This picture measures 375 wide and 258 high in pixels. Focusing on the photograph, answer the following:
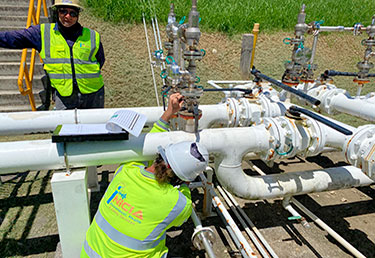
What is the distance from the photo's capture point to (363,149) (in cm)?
190

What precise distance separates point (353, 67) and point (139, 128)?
10274 millimetres

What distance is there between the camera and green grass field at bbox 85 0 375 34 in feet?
24.9

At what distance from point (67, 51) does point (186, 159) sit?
210 cm

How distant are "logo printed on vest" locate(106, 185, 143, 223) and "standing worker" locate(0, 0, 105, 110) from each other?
5.84ft

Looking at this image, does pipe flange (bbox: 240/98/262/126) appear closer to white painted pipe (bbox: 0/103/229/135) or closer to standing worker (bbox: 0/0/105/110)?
white painted pipe (bbox: 0/103/229/135)

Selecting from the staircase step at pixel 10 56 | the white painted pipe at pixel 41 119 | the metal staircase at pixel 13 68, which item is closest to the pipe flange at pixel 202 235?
the white painted pipe at pixel 41 119

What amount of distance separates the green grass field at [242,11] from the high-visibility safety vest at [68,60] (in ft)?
16.8

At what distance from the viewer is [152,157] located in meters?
1.84

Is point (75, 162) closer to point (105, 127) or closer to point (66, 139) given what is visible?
point (66, 139)

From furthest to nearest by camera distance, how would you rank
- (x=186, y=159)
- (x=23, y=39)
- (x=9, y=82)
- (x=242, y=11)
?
(x=242, y=11) < (x=9, y=82) < (x=23, y=39) < (x=186, y=159)

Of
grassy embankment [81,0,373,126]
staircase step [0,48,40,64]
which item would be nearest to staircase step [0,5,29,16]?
staircase step [0,48,40,64]

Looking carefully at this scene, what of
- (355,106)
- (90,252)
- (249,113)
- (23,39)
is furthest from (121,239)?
(355,106)

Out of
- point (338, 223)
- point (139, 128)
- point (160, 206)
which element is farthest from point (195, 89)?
point (338, 223)

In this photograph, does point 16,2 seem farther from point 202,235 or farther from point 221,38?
point 202,235
